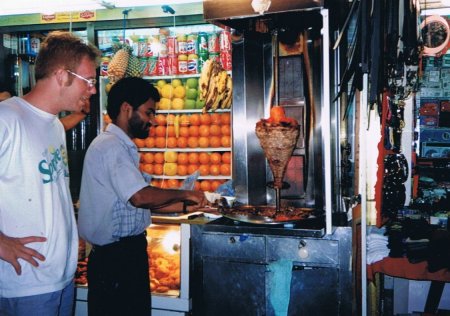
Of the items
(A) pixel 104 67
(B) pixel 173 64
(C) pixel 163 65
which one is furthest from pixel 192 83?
(A) pixel 104 67

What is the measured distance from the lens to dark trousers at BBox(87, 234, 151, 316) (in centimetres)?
322

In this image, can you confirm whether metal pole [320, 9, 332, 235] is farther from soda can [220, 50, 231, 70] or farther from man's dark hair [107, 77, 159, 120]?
soda can [220, 50, 231, 70]

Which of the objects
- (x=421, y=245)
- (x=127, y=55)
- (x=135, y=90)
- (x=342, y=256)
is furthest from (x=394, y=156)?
(x=127, y=55)

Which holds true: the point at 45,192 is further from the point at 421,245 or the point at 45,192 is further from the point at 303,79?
the point at 421,245

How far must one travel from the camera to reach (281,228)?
3.17m

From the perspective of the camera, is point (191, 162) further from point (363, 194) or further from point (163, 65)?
point (363, 194)

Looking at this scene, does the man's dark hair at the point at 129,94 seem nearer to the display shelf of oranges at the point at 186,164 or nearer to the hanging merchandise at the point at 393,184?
the display shelf of oranges at the point at 186,164

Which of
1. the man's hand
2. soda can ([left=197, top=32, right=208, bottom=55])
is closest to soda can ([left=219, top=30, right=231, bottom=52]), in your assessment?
soda can ([left=197, top=32, right=208, bottom=55])

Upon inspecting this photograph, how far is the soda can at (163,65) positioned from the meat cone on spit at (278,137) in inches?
115

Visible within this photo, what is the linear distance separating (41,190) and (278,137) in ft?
5.75

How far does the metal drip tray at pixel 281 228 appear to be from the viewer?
3.03 m

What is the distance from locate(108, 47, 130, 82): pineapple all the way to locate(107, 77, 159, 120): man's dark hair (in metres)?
2.13

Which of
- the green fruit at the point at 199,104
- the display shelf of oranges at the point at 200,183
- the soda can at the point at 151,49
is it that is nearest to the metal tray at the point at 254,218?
the display shelf of oranges at the point at 200,183

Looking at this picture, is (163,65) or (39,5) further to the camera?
(163,65)
